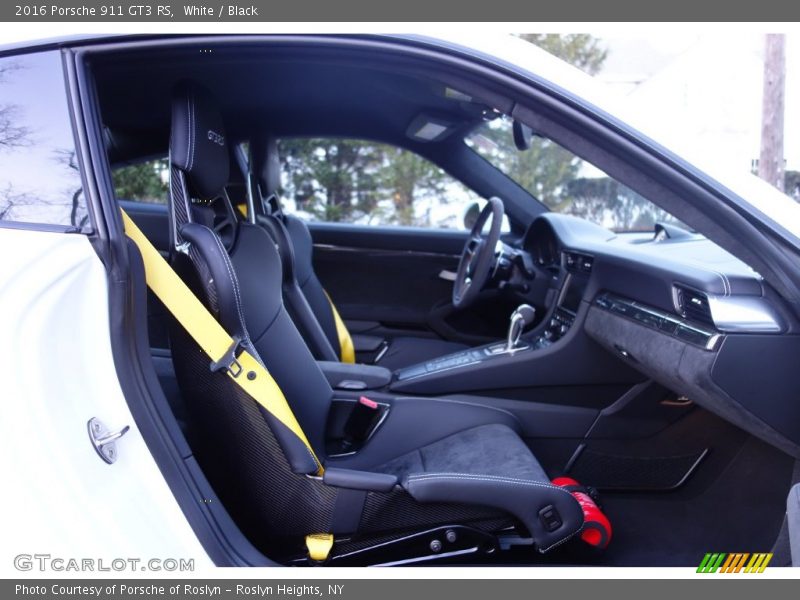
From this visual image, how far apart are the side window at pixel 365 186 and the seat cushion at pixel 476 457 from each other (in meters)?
1.82

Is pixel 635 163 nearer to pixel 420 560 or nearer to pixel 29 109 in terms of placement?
pixel 420 560

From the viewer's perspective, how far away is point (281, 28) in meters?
1.27

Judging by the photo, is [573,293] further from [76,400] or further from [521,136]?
[76,400]

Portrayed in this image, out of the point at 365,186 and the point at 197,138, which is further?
the point at 365,186

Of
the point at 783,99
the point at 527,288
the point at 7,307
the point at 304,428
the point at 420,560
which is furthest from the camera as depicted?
the point at 783,99

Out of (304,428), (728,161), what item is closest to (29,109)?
(304,428)

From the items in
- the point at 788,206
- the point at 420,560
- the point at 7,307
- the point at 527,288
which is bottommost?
the point at 420,560

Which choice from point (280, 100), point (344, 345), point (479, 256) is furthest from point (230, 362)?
point (280, 100)

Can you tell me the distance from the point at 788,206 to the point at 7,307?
1451 mm

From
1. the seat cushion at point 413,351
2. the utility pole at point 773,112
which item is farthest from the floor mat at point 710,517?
the seat cushion at point 413,351

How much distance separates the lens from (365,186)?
13.6 feet

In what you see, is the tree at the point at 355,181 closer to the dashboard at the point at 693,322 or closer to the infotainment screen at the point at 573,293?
the infotainment screen at the point at 573,293

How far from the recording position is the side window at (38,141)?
1219mm

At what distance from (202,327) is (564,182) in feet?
8.28
